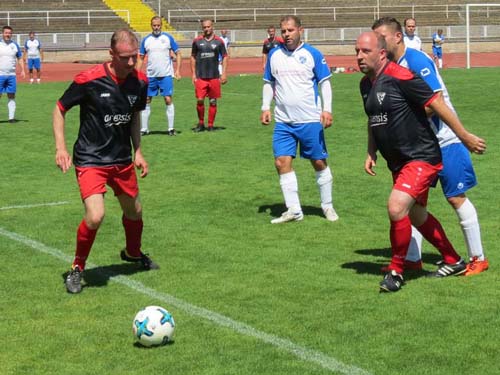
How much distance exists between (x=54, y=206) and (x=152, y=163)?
4.09 metres

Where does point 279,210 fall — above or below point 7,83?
below

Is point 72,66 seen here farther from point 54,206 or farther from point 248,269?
point 248,269

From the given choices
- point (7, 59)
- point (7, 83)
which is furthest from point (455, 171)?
point (7, 59)

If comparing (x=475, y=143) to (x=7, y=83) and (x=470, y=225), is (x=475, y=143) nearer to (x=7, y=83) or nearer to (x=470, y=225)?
(x=470, y=225)

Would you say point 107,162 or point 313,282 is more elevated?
point 107,162

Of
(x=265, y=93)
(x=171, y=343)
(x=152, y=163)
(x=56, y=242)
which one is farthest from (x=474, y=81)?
(x=171, y=343)

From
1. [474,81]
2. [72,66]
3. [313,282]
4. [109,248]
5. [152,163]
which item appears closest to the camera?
[313,282]

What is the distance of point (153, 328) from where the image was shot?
6613mm

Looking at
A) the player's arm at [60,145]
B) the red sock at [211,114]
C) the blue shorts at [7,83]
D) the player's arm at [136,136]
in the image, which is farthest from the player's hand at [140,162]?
the blue shorts at [7,83]

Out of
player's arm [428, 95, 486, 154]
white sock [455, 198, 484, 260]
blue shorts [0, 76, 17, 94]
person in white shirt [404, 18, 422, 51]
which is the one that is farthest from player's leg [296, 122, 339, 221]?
blue shorts [0, 76, 17, 94]

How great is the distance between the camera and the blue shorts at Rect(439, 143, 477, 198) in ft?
27.5

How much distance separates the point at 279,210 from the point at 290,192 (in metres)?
0.83

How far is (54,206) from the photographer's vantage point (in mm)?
12648

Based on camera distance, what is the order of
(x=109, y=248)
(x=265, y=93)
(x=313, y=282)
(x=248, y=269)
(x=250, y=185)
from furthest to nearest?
(x=250, y=185)
(x=265, y=93)
(x=109, y=248)
(x=248, y=269)
(x=313, y=282)
